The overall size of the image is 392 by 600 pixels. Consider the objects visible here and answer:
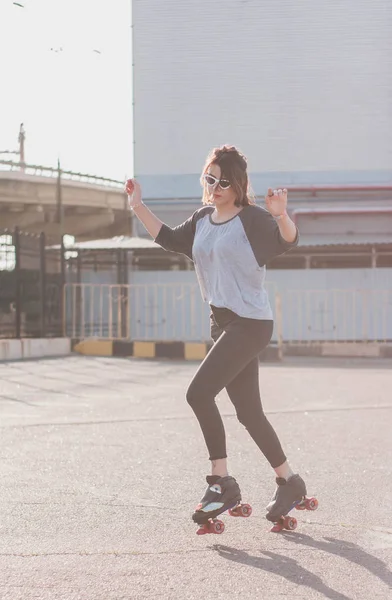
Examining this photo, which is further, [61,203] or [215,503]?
[61,203]

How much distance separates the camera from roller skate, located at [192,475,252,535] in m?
4.20

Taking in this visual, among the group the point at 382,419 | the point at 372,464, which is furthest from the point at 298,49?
the point at 372,464

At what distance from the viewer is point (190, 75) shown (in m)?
28.6

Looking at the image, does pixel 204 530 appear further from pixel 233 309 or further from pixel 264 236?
pixel 264 236

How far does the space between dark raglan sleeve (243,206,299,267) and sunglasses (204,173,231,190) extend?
0.18 m

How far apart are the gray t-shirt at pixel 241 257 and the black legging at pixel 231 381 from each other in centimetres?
7

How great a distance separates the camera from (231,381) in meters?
4.47

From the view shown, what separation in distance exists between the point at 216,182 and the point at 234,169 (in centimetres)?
10

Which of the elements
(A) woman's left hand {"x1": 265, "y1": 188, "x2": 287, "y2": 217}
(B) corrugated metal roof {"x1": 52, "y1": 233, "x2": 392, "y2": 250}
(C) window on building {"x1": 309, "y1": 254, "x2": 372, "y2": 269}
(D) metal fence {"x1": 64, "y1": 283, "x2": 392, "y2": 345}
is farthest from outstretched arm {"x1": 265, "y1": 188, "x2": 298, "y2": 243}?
(C) window on building {"x1": 309, "y1": 254, "x2": 372, "y2": 269}

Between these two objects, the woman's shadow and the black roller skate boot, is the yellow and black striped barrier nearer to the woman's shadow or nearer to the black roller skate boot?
the black roller skate boot

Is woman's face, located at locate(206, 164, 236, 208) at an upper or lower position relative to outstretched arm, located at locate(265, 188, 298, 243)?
upper

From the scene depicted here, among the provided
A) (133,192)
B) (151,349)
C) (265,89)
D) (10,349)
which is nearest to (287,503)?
(133,192)

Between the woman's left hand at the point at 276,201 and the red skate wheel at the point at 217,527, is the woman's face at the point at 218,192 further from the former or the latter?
the red skate wheel at the point at 217,527

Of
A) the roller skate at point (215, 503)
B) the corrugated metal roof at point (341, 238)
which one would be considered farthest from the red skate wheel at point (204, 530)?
the corrugated metal roof at point (341, 238)
